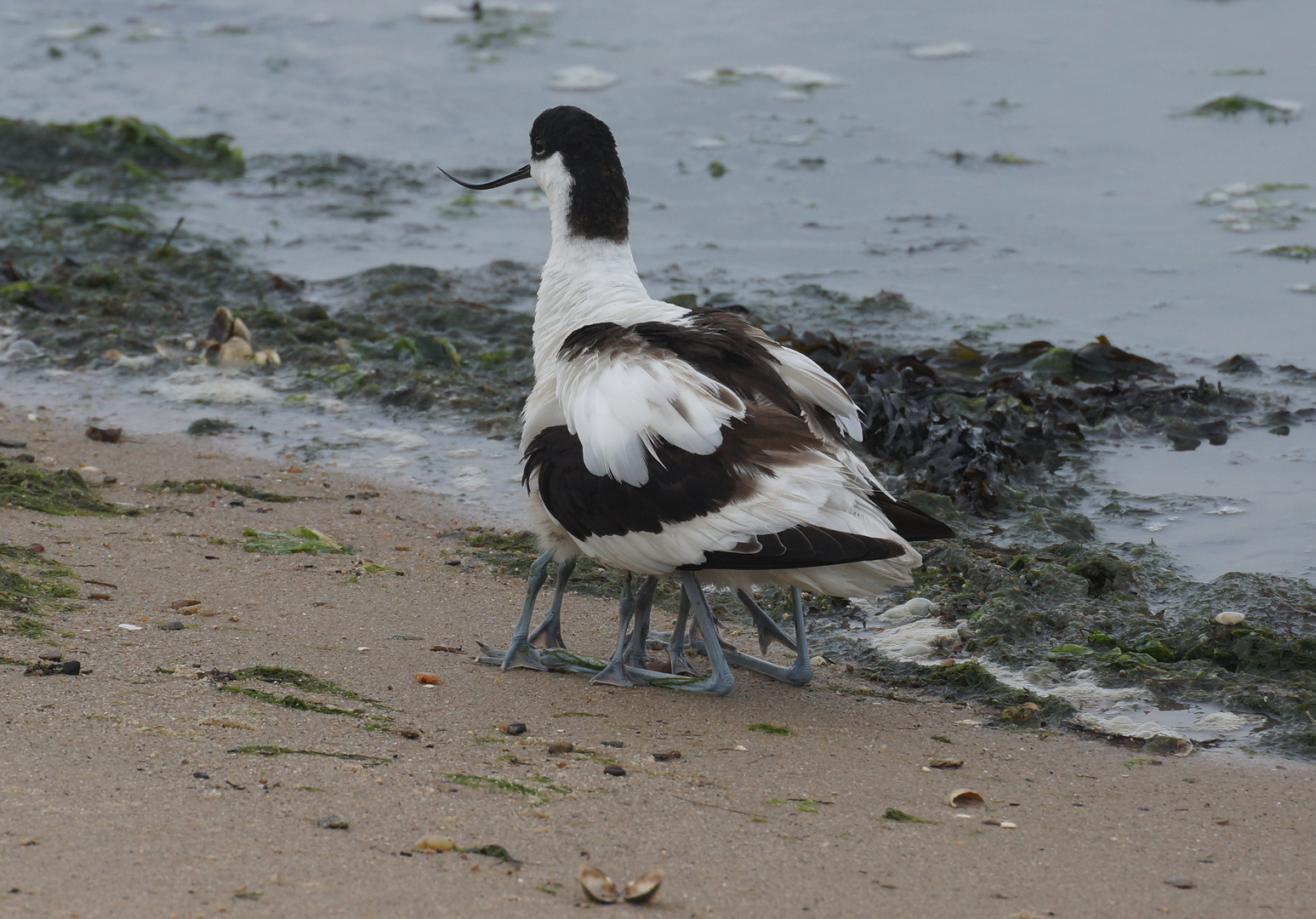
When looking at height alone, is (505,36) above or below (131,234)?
above

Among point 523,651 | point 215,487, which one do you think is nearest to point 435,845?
point 523,651

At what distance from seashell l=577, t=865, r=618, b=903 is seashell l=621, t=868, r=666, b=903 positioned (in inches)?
Answer: 1.0

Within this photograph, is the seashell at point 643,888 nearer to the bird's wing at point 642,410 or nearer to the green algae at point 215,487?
the bird's wing at point 642,410

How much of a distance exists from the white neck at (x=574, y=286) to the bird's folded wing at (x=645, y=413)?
0.59m

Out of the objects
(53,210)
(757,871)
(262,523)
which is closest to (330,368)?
(262,523)

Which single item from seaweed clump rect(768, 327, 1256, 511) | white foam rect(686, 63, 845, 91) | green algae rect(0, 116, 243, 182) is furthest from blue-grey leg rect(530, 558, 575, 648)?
white foam rect(686, 63, 845, 91)

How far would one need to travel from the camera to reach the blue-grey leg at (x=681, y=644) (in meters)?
4.37

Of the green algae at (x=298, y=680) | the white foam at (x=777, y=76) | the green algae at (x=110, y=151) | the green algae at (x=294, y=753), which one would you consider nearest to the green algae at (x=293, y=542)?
the green algae at (x=298, y=680)

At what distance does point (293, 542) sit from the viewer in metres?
5.20

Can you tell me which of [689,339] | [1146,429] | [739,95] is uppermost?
[739,95]

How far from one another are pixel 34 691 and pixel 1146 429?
511 centimetres

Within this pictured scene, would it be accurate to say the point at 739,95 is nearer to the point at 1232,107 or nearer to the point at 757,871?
the point at 1232,107

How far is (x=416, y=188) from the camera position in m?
11.1

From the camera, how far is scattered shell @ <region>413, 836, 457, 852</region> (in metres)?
2.78
